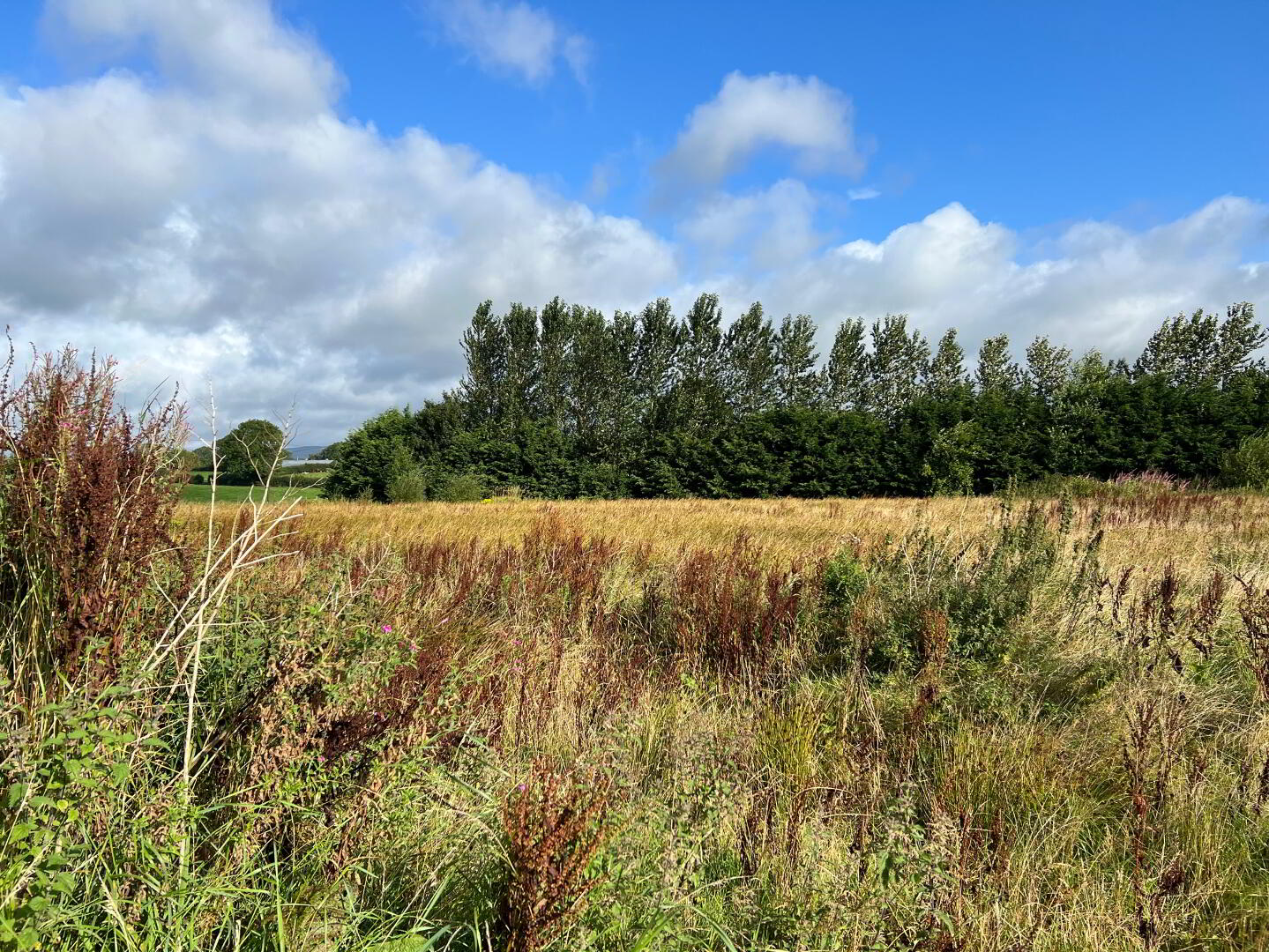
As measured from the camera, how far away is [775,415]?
78.5ft

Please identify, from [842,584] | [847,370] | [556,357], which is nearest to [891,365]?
[847,370]

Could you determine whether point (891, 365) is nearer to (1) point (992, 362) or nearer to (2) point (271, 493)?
(1) point (992, 362)


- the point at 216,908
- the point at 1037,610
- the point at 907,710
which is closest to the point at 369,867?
the point at 216,908

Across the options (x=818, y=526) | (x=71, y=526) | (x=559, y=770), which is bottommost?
(x=559, y=770)

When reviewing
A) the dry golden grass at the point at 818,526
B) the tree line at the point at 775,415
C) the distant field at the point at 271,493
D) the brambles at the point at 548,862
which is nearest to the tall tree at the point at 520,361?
the tree line at the point at 775,415

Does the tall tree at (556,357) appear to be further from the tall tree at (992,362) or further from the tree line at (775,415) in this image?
the tall tree at (992,362)

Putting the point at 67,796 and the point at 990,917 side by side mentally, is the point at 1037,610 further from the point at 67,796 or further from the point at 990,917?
the point at 67,796

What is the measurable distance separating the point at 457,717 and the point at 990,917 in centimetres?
180

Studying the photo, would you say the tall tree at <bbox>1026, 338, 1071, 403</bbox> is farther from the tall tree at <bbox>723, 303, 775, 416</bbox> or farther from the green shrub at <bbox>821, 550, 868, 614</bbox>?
the green shrub at <bbox>821, 550, 868, 614</bbox>

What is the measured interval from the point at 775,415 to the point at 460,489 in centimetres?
1114

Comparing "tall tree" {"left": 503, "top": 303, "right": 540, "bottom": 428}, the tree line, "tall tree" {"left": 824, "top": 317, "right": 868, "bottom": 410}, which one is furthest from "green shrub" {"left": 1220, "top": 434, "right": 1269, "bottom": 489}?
"tall tree" {"left": 503, "top": 303, "right": 540, "bottom": 428}

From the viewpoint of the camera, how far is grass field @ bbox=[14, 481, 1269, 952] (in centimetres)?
159

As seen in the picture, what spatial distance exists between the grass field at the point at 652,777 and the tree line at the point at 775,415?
531 inches

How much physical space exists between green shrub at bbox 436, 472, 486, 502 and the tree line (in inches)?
4.9
